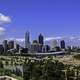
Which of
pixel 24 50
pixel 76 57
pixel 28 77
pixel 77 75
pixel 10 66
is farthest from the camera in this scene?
pixel 24 50

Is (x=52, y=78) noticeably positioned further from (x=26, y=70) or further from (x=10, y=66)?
(x=10, y=66)

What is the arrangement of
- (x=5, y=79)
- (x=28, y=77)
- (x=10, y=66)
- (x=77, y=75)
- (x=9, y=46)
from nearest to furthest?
1. (x=5, y=79)
2. (x=28, y=77)
3. (x=77, y=75)
4. (x=10, y=66)
5. (x=9, y=46)

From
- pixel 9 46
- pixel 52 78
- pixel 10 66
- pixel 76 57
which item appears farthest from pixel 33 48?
pixel 52 78

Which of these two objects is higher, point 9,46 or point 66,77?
point 9,46

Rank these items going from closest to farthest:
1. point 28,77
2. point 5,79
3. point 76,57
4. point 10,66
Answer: point 5,79 → point 28,77 → point 10,66 → point 76,57

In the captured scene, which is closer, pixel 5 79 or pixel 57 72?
pixel 5 79

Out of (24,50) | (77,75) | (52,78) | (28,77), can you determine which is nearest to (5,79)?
(28,77)

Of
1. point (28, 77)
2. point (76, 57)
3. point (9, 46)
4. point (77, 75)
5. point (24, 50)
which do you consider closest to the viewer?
point (28, 77)

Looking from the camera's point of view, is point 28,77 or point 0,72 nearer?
point 28,77

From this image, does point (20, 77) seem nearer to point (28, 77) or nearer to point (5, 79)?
point (28, 77)
